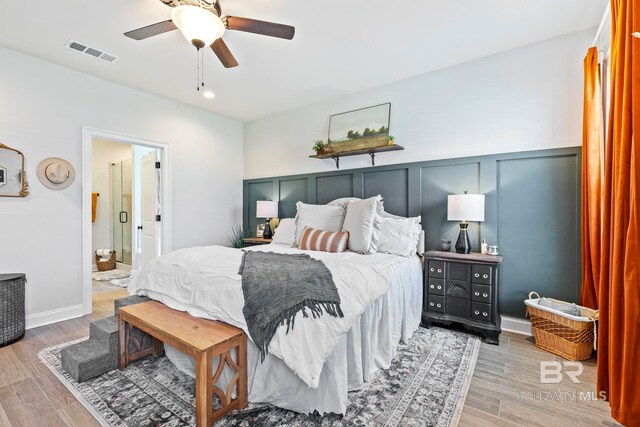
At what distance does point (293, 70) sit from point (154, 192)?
9.04ft

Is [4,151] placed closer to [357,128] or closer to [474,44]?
[357,128]

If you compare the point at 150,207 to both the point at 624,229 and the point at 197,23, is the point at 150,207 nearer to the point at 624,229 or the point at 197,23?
the point at 197,23

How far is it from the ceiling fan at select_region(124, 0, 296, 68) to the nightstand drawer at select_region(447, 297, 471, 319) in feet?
9.05

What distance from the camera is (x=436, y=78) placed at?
352 cm

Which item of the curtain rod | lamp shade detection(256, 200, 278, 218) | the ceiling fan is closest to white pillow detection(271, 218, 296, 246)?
lamp shade detection(256, 200, 278, 218)

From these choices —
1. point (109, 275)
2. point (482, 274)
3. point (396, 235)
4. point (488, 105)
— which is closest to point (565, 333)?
point (482, 274)

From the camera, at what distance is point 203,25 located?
2021 millimetres

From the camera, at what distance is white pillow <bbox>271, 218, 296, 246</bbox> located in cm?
385

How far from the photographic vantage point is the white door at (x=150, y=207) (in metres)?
4.47

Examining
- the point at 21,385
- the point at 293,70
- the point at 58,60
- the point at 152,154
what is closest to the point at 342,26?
the point at 293,70

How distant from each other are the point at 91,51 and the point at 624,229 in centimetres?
457

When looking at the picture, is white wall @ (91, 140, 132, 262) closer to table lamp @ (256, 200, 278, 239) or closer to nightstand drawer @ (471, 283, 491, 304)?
table lamp @ (256, 200, 278, 239)

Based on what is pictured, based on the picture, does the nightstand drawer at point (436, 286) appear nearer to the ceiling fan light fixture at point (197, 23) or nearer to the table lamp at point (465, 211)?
the table lamp at point (465, 211)

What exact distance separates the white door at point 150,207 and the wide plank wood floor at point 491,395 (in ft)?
6.55
